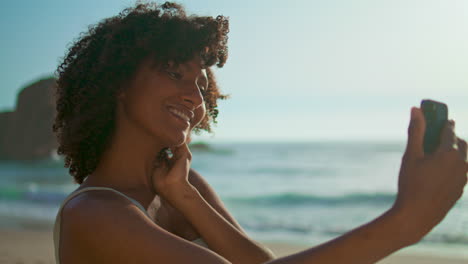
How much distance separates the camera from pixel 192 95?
77.2 inches

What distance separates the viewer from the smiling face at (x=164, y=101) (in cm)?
189

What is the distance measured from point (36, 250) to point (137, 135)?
842 centimetres

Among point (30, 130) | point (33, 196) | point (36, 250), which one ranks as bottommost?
point (30, 130)

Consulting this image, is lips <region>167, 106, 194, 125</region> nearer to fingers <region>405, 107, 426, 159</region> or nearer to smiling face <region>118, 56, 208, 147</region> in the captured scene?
smiling face <region>118, 56, 208, 147</region>

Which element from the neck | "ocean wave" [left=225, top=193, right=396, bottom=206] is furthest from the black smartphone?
"ocean wave" [left=225, top=193, right=396, bottom=206]

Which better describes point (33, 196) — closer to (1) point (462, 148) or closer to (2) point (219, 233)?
(2) point (219, 233)

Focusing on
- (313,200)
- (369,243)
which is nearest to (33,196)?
(313,200)

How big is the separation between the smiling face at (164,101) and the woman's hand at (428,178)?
0.98 metres

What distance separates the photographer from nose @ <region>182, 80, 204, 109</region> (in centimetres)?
194

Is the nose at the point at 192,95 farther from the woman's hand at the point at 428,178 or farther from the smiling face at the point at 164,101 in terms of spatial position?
the woman's hand at the point at 428,178

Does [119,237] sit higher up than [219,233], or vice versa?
[119,237]

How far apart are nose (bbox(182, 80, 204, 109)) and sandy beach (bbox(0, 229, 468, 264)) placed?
7.06 metres

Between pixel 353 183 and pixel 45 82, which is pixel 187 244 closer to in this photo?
pixel 353 183

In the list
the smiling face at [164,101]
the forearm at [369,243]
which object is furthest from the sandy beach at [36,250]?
the forearm at [369,243]
